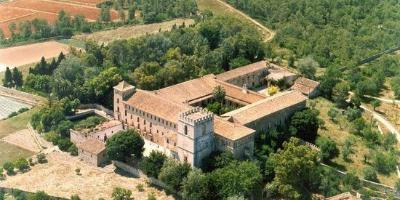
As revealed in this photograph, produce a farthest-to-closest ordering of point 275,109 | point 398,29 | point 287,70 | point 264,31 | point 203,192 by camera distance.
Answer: point 264,31
point 398,29
point 287,70
point 275,109
point 203,192

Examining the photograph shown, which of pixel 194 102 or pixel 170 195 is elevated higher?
pixel 194 102

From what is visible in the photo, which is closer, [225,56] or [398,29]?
[225,56]

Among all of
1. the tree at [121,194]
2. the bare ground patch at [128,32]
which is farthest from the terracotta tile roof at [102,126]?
the bare ground patch at [128,32]

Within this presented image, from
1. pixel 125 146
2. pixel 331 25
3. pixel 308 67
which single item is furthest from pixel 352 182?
pixel 331 25

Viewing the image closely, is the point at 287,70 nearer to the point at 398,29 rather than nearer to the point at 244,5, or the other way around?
the point at 398,29

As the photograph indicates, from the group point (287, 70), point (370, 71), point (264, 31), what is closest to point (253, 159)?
point (287, 70)

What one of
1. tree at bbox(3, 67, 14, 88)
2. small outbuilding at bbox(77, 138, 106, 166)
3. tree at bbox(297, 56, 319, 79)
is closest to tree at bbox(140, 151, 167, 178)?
small outbuilding at bbox(77, 138, 106, 166)
